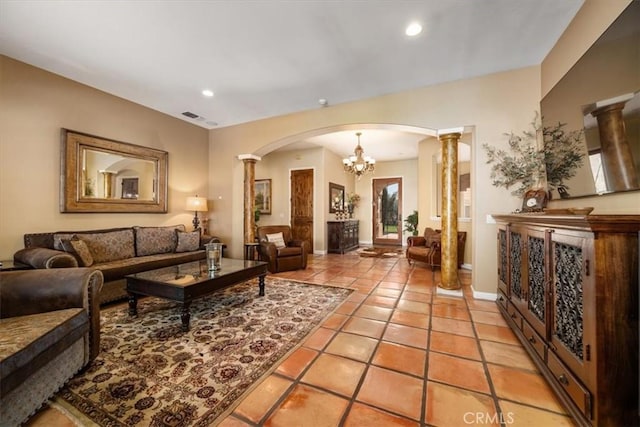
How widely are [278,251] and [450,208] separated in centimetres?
308

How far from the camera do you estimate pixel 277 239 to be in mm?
5219

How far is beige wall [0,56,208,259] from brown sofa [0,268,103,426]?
1.98 meters

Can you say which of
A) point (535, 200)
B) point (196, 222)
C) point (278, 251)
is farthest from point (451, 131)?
point (196, 222)

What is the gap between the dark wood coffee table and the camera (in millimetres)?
2457

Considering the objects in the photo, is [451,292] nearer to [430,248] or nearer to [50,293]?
[430,248]

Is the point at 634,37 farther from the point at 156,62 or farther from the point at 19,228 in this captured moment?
the point at 19,228

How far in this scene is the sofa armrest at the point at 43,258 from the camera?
8.38 feet

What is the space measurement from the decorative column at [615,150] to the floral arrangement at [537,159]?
0.31 meters

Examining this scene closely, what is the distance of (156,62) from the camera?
10.2 feet

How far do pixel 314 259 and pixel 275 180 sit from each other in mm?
2842

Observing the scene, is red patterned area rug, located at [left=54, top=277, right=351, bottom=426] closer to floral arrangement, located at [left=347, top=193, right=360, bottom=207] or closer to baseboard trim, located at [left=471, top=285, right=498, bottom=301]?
baseboard trim, located at [left=471, top=285, right=498, bottom=301]

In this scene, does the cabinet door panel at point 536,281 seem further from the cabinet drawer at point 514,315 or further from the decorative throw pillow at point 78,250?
the decorative throw pillow at point 78,250

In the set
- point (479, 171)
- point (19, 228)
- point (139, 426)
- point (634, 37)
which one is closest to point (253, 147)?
point (19, 228)

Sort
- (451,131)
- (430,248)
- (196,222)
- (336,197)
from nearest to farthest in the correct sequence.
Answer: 1. (451,131)
2. (430,248)
3. (196,222)
4. (336,197)
